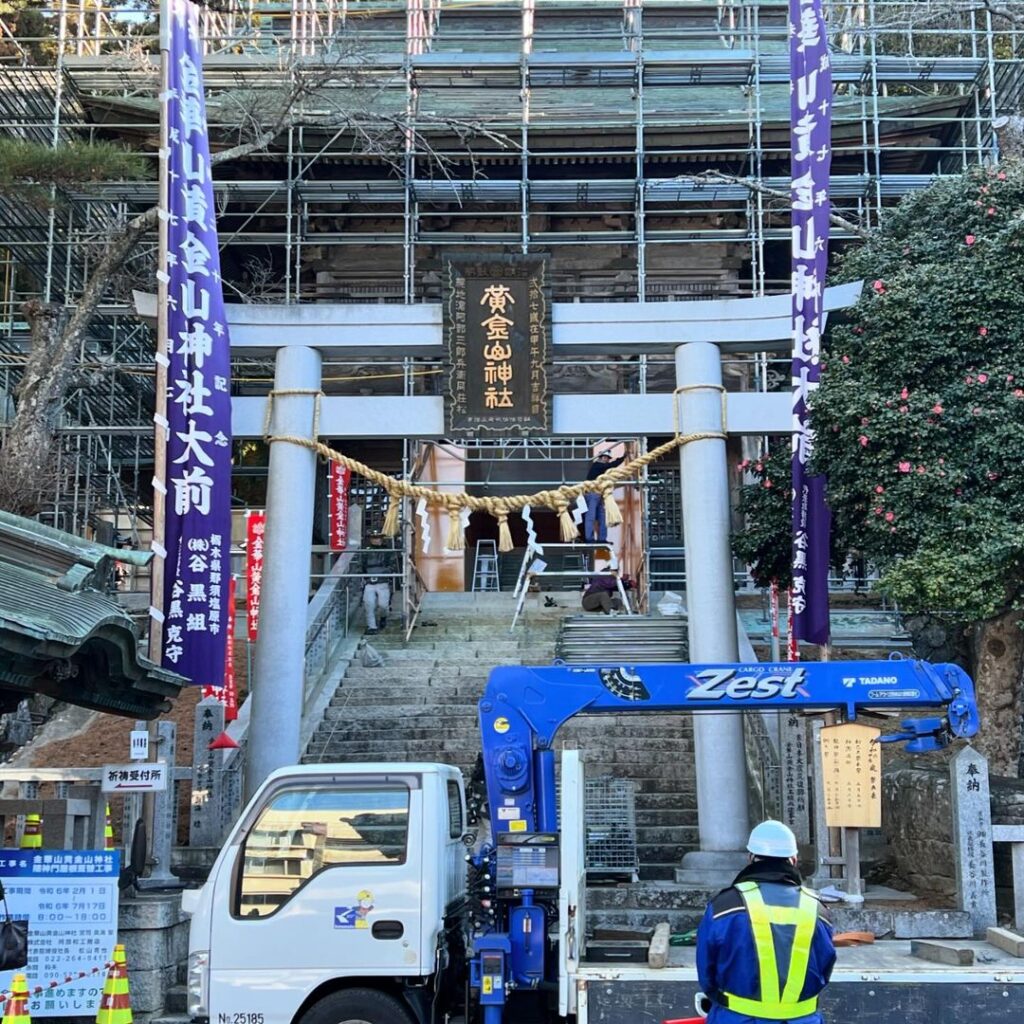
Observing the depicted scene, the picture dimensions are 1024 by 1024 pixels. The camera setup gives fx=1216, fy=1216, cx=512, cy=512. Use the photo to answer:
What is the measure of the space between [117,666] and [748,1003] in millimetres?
4275

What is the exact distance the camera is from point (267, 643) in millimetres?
12398

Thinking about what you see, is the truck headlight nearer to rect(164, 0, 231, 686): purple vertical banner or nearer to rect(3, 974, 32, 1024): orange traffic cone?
rect(3, 974, 32, 1024): orange traffic cone

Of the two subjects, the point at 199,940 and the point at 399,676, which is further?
the point at 399,676

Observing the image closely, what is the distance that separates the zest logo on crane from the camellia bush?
9.57 feet

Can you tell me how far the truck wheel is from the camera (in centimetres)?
727

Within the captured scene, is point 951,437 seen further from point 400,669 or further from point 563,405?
point 400,669

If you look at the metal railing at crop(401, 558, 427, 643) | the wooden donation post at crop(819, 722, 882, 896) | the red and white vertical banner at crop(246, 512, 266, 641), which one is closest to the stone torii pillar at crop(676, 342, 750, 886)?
the wooden donation post at crop(819, 722, 882, 896)

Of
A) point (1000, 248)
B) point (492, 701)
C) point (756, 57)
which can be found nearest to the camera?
point (492, 701)

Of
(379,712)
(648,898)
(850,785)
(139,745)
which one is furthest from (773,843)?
(379,712)

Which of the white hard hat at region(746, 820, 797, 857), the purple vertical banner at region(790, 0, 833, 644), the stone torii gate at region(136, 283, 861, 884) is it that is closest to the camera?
the white hard hat at region(746, 820, 797, 857)

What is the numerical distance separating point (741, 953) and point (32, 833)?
5887mm

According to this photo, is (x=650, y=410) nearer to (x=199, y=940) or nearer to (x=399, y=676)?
(x=399, y=676)

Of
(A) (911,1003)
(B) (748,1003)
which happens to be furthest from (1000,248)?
(B) (748,1003)

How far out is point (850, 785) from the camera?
9414mm
